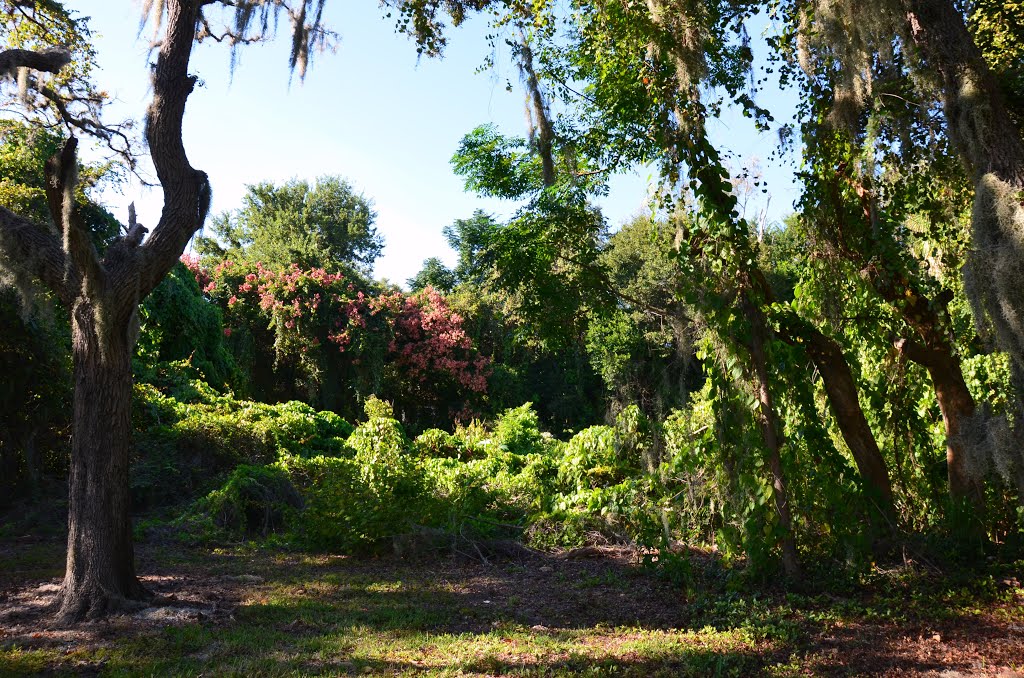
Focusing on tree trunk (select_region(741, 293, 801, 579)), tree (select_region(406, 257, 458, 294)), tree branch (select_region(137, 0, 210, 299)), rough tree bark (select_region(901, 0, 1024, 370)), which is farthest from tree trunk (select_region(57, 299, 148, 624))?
tree (select_region(406, 257, 458, 294))

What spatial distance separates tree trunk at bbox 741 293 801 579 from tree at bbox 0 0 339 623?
4.57 m

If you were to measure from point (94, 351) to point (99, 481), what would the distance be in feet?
3.08

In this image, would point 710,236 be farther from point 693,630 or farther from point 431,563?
point 431,563

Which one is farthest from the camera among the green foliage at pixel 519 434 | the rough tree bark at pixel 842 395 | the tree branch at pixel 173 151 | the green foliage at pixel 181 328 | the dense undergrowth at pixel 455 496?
the green foliage at pixel 181 328

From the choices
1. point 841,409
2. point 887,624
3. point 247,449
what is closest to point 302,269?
point 247,449

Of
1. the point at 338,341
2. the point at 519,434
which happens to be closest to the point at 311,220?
the point at 338,341

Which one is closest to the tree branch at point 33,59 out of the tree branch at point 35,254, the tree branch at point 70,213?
the tree branch at point 70,213

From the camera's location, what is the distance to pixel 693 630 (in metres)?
4.71

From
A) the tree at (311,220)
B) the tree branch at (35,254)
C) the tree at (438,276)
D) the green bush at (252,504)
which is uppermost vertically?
the tree at (311,220)

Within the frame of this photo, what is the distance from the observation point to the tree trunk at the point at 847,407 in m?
5.94

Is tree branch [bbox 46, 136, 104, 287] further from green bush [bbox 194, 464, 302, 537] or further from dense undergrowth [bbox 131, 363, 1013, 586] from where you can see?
green bush [bbox 194, 464, 302, 537]

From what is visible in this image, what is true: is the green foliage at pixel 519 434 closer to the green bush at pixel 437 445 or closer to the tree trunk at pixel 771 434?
the green bush at pixel 437 445

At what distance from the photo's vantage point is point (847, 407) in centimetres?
602

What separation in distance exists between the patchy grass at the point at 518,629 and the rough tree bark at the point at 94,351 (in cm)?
36
